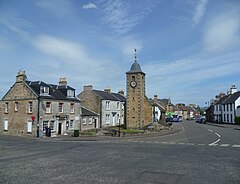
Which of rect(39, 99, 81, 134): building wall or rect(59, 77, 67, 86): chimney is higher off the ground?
rect(59, 77, 67, 86): chimney

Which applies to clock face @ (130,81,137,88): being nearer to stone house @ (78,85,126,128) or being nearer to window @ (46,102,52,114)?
stone house @ (78,85,126,128)

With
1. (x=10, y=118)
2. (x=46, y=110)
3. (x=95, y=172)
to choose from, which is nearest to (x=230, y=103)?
(x=46, y=110)

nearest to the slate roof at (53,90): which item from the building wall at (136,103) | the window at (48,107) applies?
the window at (48,107)

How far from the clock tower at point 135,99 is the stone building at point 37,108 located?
9888 mm

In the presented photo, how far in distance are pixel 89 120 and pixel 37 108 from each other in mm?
12656

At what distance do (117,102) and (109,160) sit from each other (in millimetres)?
39671

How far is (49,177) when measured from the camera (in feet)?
31.8

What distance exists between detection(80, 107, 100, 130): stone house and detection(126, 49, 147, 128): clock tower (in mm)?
6667

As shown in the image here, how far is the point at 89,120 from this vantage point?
43.4 m

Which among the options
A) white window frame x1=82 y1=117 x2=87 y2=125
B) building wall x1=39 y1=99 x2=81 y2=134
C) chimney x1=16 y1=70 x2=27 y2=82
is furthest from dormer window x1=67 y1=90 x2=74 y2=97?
chimney x1=16 y1=70 x2=27 y2=82

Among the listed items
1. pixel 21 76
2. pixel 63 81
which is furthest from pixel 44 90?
pixel 63 81

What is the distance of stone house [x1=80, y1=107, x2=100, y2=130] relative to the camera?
41406 millimetres

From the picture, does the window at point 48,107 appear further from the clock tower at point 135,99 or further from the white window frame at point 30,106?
the clock tower at point 135,99

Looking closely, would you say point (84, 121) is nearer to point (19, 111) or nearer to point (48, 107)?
point (48, 107)
